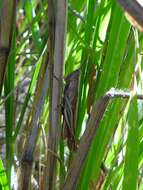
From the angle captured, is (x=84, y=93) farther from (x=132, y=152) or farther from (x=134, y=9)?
(x=134, y=9)

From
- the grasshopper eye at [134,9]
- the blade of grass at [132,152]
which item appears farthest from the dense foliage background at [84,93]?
the grasshopper eye at [134,9]

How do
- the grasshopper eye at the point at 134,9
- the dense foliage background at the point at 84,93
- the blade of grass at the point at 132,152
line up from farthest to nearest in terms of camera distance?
the dense foliage background at the point at 84,93
the blade of grass at the point at 132,152
the grasshopper eye at the point at 134,9

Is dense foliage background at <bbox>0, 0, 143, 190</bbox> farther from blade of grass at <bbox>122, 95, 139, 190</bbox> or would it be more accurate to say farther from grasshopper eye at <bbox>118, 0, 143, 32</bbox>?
grasshopper eye at <bbox>118, 0, 143, 32</bbox>

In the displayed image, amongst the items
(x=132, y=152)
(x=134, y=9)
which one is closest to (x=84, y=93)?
(x=132, y=152)

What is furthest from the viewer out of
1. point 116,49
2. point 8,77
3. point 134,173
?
point 8,77

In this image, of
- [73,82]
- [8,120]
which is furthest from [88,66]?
[8,120]

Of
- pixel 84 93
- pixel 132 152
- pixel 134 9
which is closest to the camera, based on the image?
pixel 134 9

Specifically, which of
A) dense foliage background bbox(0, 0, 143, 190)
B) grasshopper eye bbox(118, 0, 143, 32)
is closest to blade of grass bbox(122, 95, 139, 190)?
dense foliage background bbox(0, 0, 143, 190)

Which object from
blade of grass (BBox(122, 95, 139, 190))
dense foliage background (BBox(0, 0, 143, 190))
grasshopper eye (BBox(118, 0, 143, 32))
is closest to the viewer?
grasshopper eye (BBox(118, 0, 143, 32))

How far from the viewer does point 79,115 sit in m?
0.52

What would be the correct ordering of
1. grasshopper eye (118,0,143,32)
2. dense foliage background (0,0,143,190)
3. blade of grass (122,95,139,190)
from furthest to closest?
dense foliage background (0,0,143,190)
blade of grass (122,95,139,190)
grasshopper eye (118,0,143,32)

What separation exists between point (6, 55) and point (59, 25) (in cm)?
11

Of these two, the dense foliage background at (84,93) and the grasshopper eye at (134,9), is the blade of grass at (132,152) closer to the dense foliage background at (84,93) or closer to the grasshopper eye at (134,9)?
the dense foliage background at (84,93)

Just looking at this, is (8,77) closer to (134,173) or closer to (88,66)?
(88,66)
